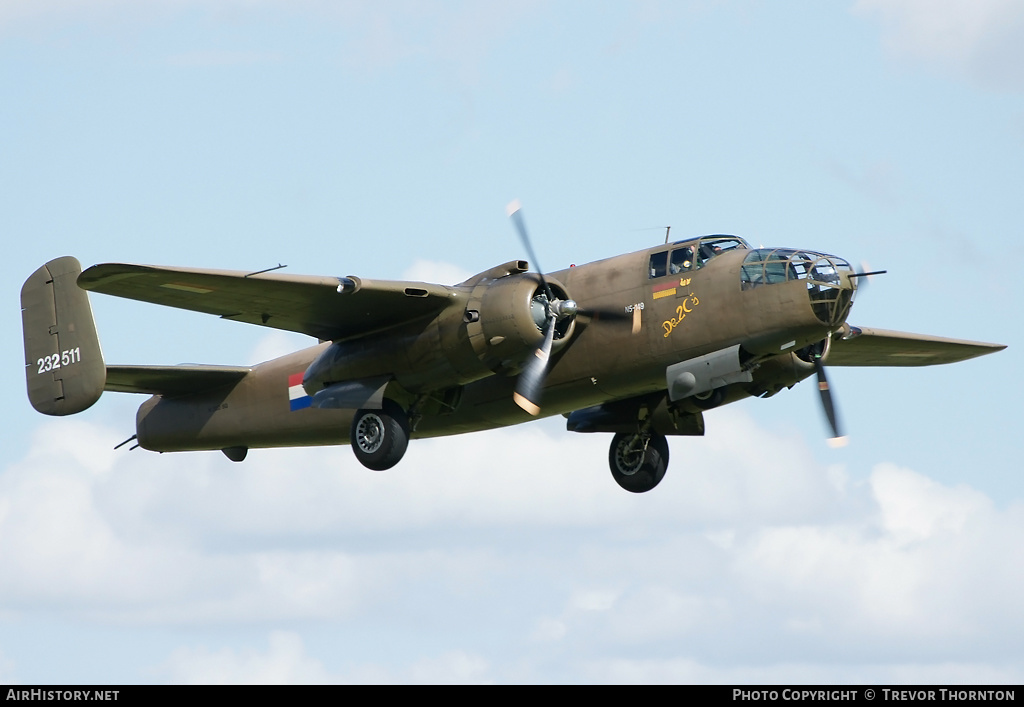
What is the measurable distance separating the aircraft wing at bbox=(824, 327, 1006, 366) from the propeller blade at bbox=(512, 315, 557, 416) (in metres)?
6.61

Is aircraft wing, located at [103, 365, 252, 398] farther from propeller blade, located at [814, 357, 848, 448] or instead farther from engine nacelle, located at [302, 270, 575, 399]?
propeller blade, located at [814, 357, 848, 448]

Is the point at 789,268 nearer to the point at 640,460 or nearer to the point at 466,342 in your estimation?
the point at 466,342

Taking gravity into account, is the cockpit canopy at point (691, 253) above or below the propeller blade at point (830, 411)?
above

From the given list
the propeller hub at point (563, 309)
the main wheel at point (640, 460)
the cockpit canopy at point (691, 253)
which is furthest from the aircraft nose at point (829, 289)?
the main wheel at point (640, 460)

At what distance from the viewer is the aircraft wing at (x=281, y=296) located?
22.9 m

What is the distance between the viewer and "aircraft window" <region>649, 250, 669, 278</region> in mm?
24125

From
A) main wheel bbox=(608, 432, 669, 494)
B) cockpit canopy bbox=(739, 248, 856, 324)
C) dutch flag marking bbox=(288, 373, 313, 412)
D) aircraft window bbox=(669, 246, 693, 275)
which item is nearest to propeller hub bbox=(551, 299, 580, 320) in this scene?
aircraft window bbox=(669, 246, 693, 275)

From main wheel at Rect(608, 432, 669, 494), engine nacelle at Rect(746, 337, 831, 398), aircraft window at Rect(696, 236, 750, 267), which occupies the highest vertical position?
aircraft window at Rect(696, 236, 750, 267)

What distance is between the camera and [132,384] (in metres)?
28.1

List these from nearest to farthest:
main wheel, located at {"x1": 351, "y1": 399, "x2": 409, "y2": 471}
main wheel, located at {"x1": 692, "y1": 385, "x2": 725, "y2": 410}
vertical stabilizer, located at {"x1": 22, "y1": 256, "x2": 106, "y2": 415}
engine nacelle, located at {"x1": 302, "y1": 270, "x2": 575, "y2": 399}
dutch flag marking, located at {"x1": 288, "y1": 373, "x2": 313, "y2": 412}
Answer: engine nacelle, located at {"x1": 302, "y1": 270, "x2": 575, "y2": 399} → main wheel, located at {"x1": 351, "y1": 399, "x2": 409, "y2": 471} → main wheel, located at {"x1": 692, "y1": 385, "x2": 725, "y2": 410} → vertical stabilizer, located at {"x1": 22, "y1": 256, "x2": 106, "y2": 415} → dutch flag marking, located at {"x1": 288, "y1": 373, "x2": 313, "y2": 412}

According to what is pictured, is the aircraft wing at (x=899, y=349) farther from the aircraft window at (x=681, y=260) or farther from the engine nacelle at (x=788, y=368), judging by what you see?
the aircraft window at (x=681, y=260)

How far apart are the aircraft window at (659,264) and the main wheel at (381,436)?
16.3 feet

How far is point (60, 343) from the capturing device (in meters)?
26.6
